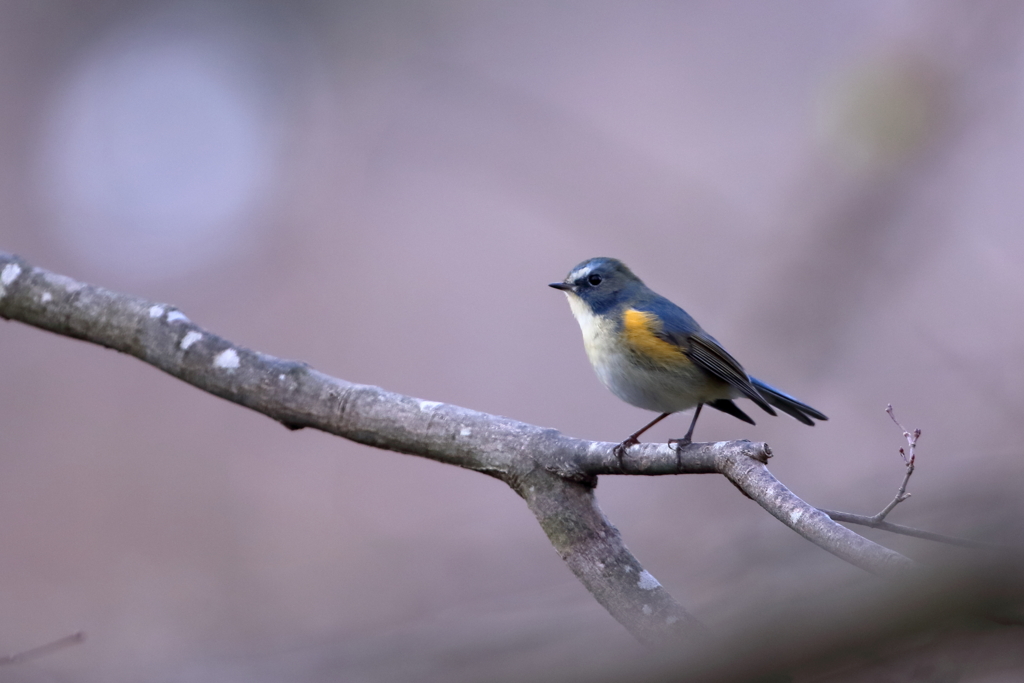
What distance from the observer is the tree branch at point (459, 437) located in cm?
181

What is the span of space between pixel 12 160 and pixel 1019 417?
8.52 m

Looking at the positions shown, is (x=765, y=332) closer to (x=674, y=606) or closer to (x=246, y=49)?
(x=674, y=606)

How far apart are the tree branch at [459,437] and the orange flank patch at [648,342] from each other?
71 centimetres

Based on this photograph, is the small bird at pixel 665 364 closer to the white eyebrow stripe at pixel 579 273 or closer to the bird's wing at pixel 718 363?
the bird's wing at pixel 718 363

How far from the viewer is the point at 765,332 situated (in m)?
4.25

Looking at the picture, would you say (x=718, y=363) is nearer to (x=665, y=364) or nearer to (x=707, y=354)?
(x=707, y=354)

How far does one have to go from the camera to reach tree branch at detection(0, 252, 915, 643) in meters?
1.81

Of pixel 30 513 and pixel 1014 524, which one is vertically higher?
pixel 30 513

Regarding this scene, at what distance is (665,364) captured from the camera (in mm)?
2814

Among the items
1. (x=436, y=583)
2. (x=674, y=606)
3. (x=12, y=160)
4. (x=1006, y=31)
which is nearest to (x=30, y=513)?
(x=436, y=583)

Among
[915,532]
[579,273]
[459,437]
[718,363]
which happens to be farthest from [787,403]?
[915,532]

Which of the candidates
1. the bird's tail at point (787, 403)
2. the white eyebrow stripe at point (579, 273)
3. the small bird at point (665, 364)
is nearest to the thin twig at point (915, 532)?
the small bird at point (665, 364)

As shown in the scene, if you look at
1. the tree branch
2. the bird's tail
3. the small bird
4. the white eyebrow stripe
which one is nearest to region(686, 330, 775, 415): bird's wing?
the small bird

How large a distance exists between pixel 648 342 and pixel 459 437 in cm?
89
